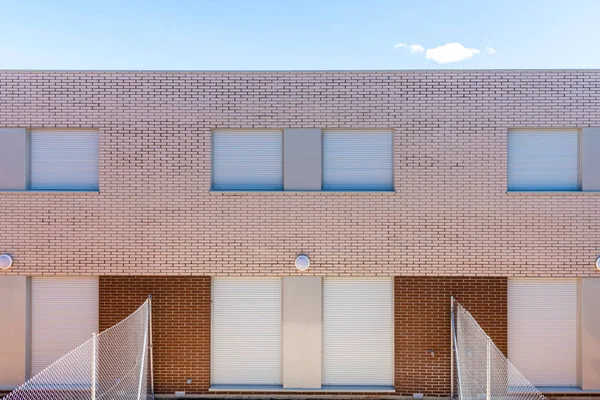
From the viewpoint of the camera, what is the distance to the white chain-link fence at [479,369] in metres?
7.14

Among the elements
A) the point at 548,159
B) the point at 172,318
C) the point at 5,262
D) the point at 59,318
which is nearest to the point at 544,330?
the point at 548,159

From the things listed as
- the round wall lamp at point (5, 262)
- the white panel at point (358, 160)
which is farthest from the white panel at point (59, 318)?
the white panel at point (358, 160)

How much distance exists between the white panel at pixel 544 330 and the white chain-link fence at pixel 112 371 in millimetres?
7234

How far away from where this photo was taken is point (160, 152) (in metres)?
7.89

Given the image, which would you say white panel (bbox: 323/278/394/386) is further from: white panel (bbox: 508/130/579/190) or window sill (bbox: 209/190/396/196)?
white panel (bbox: 508/130/579/190)

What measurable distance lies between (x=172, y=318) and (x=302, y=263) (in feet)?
9.41

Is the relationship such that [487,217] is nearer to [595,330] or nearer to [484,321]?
[484,321]

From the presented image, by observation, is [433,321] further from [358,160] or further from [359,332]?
[358,160]

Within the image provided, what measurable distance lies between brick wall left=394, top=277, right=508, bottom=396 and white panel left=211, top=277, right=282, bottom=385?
8.15ft

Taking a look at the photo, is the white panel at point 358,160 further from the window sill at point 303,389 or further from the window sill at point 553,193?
the window sill at point 303,389

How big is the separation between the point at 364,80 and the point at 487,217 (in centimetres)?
369

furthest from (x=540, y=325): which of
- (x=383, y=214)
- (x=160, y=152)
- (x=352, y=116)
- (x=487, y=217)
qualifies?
(x=160, y=152)

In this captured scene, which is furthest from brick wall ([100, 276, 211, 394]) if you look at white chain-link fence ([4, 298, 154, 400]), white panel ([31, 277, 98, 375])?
white panel ([31, 277, 98, 375])

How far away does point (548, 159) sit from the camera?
7.90 metres
